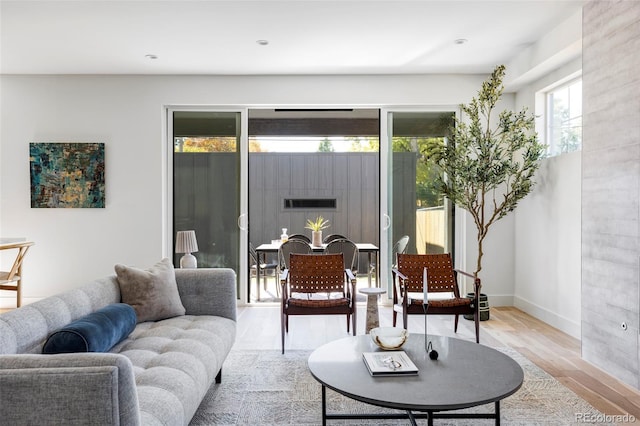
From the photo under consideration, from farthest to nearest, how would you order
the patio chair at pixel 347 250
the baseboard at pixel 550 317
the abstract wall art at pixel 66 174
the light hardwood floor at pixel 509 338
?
the patio chair at pixel 347 250, the abstract wall art at pixel 66 174, the baseboard at pixel 550 317, the light hardwood floor at pixel 509 338

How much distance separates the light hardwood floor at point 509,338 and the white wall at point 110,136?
1724 mm

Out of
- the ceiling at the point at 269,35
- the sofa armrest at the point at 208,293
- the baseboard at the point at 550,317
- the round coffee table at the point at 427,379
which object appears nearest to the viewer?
the round coffee table at the point at 427,379

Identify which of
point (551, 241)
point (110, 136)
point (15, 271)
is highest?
point (110, 136)

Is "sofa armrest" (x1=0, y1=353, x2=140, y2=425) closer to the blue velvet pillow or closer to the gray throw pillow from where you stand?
the blue velvet pillow

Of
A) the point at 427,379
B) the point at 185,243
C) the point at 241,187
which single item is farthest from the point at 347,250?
the point at 427,379

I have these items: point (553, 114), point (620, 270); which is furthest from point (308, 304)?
point (553, 114)

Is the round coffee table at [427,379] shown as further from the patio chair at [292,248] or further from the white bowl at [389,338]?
the patio chair at [292,248]

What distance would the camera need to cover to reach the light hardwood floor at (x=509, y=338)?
2.78m

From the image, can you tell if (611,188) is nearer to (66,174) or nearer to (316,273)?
(316,273)

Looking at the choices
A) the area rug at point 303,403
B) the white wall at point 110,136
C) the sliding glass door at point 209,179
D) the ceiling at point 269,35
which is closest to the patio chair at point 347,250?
the sliding glass door at point 209,179

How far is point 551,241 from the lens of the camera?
4.47 meters

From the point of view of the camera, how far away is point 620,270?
2.93 m

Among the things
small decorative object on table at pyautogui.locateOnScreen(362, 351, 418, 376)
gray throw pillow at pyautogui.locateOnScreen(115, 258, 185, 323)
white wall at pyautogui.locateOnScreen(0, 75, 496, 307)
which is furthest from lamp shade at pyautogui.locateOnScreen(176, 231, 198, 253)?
small decorative object on table at pyautogui.locateOnScreen(362, 351, 418, 376)

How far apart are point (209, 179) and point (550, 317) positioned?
400 cm
